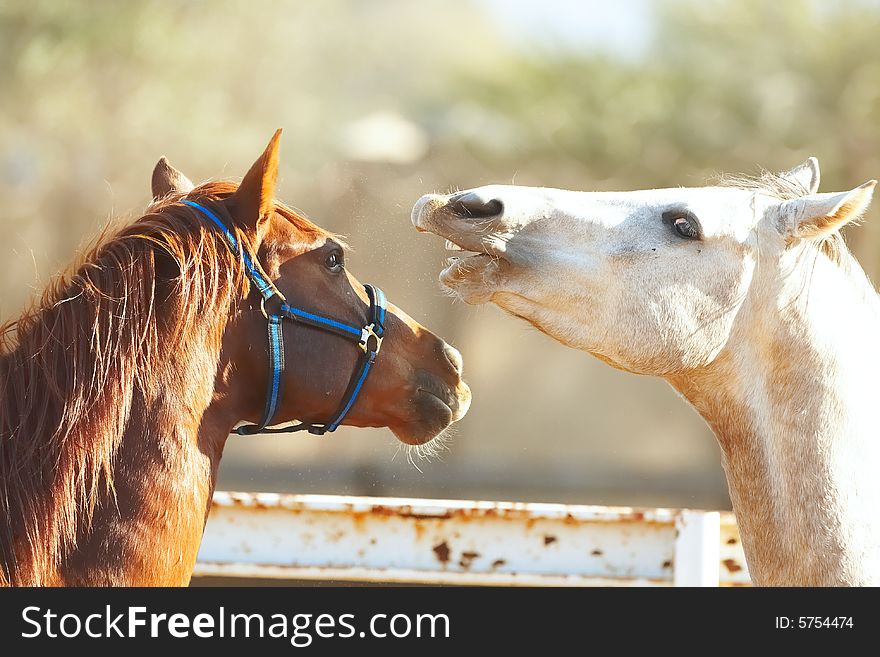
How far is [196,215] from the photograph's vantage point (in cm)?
259

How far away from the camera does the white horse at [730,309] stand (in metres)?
2.70

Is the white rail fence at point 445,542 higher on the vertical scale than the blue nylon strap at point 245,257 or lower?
lower

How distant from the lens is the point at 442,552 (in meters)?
3.69

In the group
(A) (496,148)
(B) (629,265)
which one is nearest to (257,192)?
(B) (629,265)

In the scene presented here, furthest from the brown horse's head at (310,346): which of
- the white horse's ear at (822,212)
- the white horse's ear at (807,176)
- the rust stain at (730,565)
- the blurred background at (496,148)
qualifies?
the blurred background at (496,148)

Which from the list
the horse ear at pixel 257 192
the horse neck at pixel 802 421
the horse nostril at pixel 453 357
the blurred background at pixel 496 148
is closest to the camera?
the horse ear at pixel 257 192

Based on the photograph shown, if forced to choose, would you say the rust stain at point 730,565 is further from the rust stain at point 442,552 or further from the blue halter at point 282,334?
the blue halter at point 282,334

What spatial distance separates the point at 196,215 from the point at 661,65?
44.6ft

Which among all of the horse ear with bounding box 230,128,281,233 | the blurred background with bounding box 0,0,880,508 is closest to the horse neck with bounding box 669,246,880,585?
the horse ear with bounding box 230,128,281,233

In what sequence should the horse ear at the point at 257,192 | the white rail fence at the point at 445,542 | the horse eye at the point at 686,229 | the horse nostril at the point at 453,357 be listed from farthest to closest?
the white rail fence at the point at 445,542
the horse nostril at the point at 453,357
the horse eye at the point at 686,229
the horse ear at the point at 257,192

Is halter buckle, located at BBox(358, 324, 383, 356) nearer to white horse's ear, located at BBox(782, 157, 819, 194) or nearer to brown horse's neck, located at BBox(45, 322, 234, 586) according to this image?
brown horse's neck, located at BBox(45, 322, 234, 586)

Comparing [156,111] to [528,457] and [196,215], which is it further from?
[196,215]

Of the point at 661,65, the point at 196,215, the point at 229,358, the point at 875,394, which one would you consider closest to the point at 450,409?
the point at 229,358

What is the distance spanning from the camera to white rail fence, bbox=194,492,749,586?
365 cm
